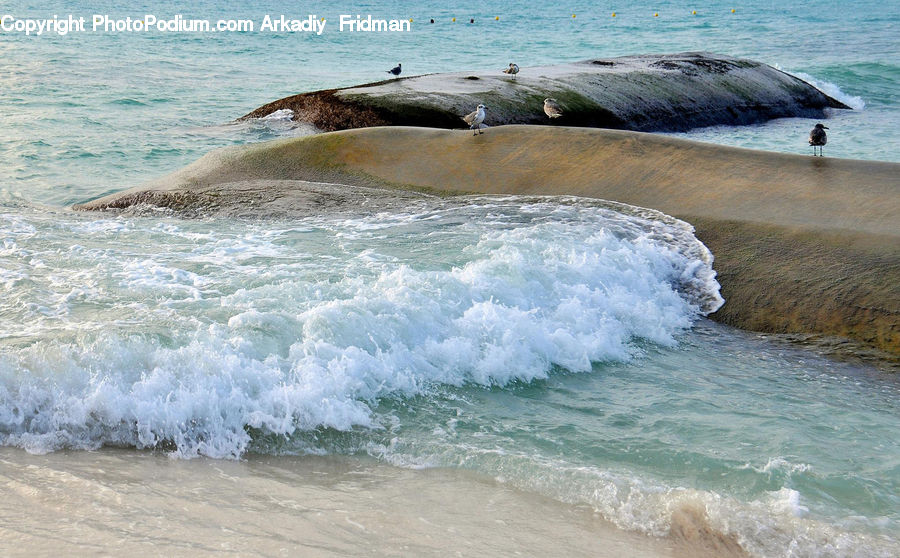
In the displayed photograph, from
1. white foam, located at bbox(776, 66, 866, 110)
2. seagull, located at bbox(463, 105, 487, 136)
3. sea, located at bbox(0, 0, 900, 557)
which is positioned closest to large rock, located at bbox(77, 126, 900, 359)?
seagull, located at bbox(463, 105, 487, 136)

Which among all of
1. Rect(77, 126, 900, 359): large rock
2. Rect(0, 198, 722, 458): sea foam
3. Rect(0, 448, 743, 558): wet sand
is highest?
Rect(77, 126, 900, 359): large rock

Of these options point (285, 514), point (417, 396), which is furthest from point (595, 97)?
point (285, 514)

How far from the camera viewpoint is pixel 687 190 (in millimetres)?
7812

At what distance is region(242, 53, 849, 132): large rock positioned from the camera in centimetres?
1147

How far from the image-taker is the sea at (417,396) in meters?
3.81

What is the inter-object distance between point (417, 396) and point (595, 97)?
8.79 metres

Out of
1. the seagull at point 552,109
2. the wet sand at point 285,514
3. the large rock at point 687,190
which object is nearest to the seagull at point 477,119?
the large rock at point 687,190

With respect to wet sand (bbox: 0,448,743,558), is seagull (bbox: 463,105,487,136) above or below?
above

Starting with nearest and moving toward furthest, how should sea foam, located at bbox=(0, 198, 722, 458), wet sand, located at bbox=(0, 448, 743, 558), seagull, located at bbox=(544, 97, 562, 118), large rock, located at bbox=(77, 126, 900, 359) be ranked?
wet sand, located at bbox=(0, 448, 743, 558), sea foam, located at bbox=(0, 198, 722, 458), large rock, located at bbox=(77, 126, 900, 359), seagull, located at bbox=(544, 97, 562, 118)

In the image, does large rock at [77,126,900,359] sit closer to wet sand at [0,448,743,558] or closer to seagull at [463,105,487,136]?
seagull at [463,105,487,136]

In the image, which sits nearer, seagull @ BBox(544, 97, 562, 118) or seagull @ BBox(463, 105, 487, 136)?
seagull @ BBox(463, 105, 487, 136)

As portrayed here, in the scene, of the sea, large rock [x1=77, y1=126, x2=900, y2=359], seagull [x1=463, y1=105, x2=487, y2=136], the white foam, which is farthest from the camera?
the white foam

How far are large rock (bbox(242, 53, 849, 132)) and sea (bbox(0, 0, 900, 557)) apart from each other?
3544mm

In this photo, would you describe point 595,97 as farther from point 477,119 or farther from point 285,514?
point 285,514
